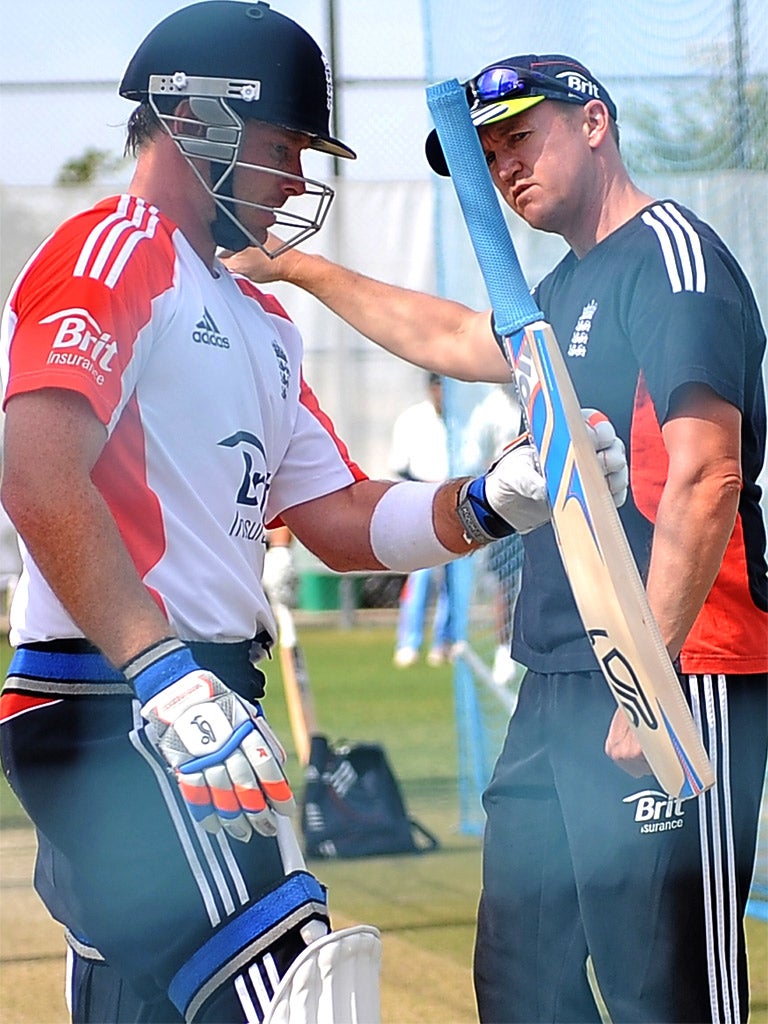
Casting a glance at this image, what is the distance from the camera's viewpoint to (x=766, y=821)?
4684 millimetres

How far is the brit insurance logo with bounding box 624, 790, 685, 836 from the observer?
245 centimetres

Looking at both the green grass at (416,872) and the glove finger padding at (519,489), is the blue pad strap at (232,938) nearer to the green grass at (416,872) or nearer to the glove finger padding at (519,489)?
the glove finger padding at (519,489)

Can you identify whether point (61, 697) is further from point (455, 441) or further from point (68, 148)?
point (455, 441)

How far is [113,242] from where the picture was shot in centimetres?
198

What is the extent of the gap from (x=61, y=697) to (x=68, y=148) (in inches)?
85.3

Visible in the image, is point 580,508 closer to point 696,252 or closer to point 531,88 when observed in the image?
point 696,252

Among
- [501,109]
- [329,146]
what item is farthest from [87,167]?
[329,146]

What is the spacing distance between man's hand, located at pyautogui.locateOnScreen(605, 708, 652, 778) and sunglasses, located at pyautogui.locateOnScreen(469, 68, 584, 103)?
947 mm

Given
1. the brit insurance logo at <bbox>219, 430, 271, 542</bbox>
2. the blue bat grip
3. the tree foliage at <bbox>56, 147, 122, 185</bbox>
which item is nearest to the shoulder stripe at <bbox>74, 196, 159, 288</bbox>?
the brit insurance logo at <bbox>219, 430, 271, 542</bbox>

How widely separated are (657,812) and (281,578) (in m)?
3.53

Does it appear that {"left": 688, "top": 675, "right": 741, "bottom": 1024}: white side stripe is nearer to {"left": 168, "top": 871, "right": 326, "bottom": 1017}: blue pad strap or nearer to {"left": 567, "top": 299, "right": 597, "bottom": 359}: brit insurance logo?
{"left": 567, "top": 299, "right": 597, "bottom": 359}: brit insurance logo

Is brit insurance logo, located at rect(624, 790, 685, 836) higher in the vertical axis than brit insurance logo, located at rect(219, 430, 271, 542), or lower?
lower

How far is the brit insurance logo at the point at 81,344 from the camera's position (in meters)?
1.87

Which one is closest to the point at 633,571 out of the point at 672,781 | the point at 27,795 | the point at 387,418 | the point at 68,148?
the point at 672,781
